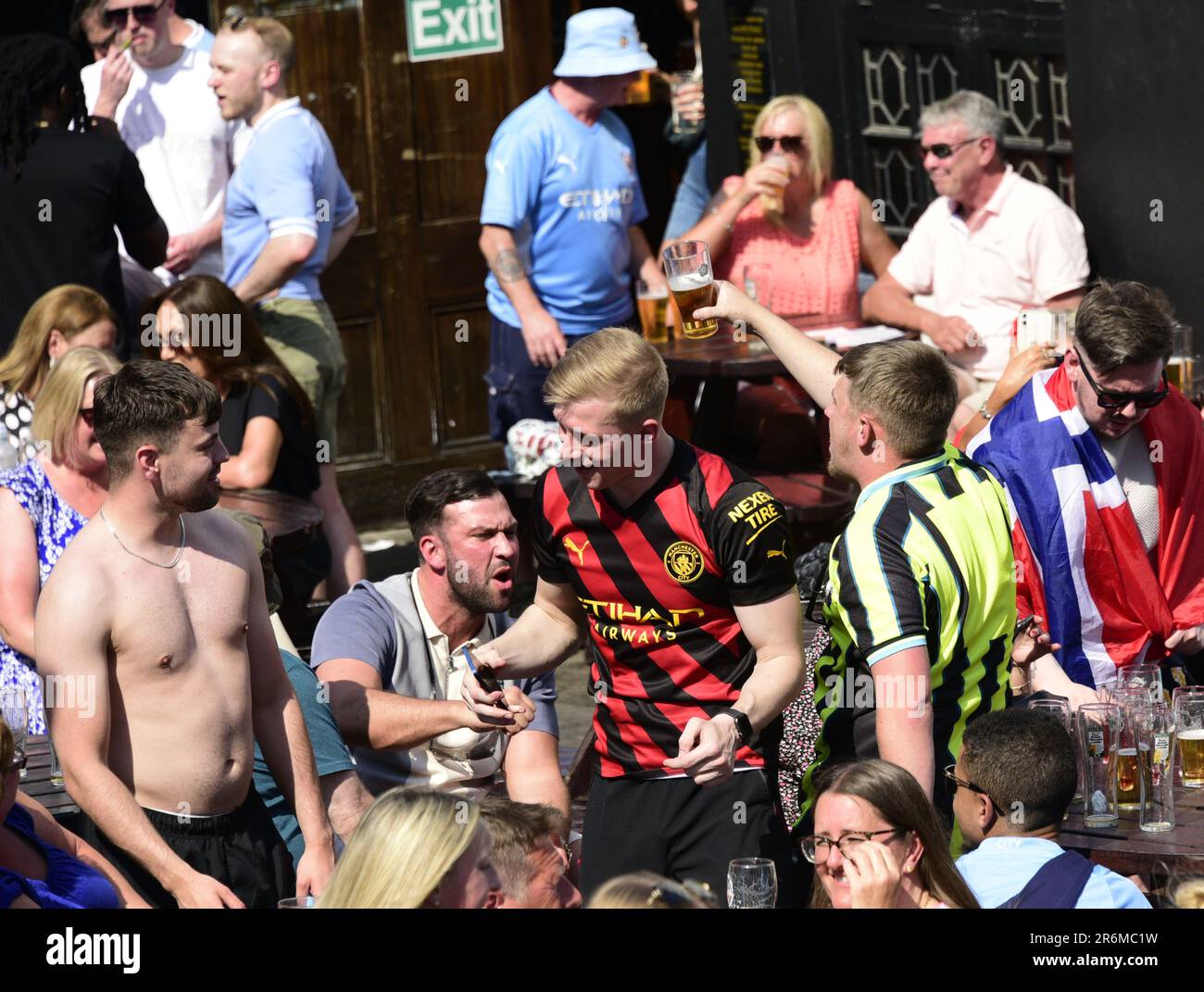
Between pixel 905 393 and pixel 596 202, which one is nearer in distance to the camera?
pixel 905 393

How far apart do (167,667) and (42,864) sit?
0.50 m

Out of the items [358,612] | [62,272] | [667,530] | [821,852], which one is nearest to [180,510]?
[358,612]

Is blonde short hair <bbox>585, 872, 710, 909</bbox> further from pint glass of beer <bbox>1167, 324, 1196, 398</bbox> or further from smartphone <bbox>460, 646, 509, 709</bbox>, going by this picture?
pint glass of beer <bbox>1167, 324, 1196, 398</bbox>

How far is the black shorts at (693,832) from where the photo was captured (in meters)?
4.14

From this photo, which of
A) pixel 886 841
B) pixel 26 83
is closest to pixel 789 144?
pixel 26 83

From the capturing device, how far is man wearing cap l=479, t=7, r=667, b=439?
7.72m

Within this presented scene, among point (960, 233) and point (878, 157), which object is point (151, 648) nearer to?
point (960, 233)

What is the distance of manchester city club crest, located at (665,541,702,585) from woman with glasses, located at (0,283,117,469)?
2891mm

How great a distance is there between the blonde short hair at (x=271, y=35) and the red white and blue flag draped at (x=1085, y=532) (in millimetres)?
3769

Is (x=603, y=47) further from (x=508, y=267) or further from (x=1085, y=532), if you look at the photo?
(x=1085, y=532)

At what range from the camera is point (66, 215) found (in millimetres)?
6766

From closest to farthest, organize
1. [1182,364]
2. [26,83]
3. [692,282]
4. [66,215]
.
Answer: [692,282] → [1182,364] → [26,83] → [66,215]

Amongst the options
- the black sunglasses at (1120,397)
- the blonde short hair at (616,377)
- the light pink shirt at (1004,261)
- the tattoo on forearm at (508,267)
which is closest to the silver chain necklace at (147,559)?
the blonde short hair at (616,377)

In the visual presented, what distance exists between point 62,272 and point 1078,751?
436cm
